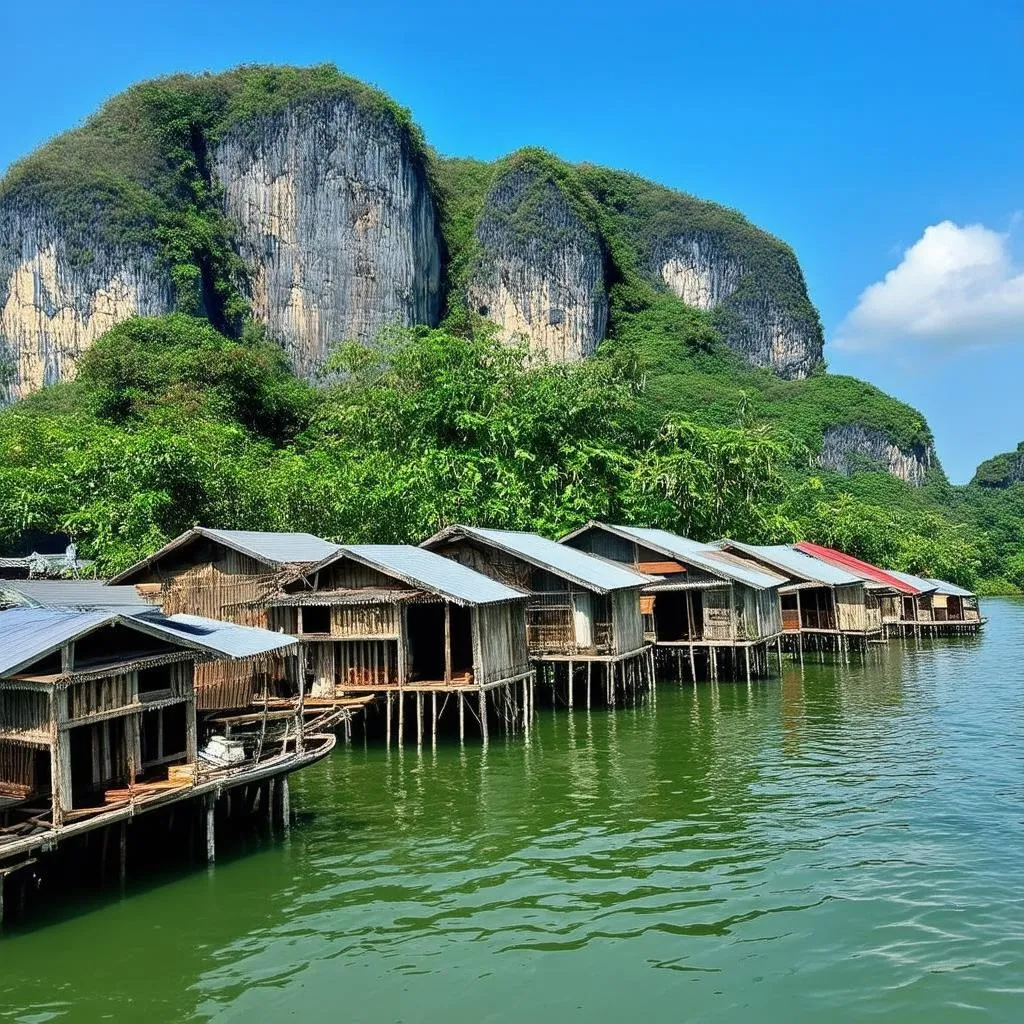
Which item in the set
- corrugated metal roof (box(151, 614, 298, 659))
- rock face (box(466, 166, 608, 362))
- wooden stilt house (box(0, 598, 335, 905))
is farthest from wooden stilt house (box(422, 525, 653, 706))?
rock face (box(466, 166, 608, 362))

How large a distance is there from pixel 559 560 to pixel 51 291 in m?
61.1

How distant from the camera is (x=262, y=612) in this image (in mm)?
24781

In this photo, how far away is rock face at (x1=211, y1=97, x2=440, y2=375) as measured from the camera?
82000mm

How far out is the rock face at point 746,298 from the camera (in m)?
124

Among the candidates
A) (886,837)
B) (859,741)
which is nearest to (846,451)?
(859,741)

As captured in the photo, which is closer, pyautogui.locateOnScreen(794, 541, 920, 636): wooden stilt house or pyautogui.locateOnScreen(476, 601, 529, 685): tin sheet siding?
pyautogui.locateOnScreen(476, 601, 529, 685): tin sheet siding

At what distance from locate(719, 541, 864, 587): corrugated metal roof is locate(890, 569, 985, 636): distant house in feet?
26.1

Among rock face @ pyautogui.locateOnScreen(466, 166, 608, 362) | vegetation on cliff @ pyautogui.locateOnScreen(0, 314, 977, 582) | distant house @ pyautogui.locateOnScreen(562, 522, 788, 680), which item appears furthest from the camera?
rock face @ pyautogui.locateOnScreen(466, 166, 608, 362)

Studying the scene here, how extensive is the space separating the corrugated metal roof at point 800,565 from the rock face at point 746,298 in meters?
84.6

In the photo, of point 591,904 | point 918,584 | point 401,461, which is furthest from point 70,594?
point 918,584

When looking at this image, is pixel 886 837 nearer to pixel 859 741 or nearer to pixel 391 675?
pixel 859 741

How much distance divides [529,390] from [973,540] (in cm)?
5150

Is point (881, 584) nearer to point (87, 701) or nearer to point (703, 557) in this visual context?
point (703, 557)

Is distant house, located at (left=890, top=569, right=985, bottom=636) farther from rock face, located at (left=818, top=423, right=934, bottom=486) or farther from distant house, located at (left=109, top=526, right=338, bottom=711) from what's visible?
rock face, located at (left=818, top=423, right=934, bottom=486)
